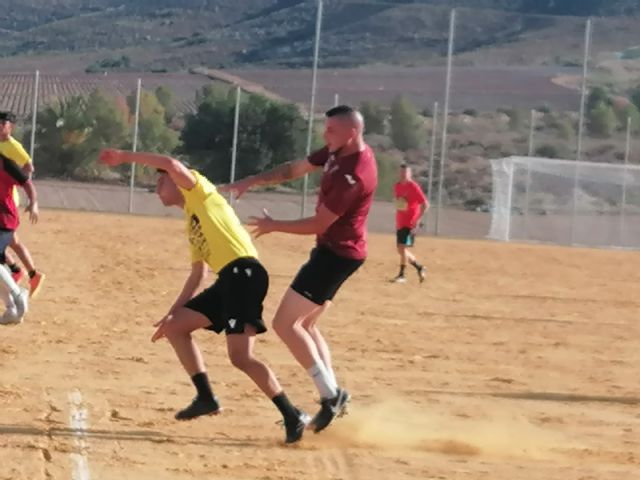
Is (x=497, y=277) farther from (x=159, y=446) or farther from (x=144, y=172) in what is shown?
(x=144, y=172)

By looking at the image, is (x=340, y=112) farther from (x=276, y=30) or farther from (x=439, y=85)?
(x=276, y=30)

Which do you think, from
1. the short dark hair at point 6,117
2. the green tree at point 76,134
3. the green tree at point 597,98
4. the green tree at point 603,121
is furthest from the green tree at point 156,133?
the short dark hair at point 6,117

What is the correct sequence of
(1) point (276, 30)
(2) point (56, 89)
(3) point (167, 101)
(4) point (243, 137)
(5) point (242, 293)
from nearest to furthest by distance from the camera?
(5) point (242, 293), (4) point (243, 137), (2) point (56, 89), (3) point (167, 101), (1) point (276, 30)

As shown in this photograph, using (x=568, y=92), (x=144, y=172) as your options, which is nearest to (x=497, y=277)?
(x=144, y=172)

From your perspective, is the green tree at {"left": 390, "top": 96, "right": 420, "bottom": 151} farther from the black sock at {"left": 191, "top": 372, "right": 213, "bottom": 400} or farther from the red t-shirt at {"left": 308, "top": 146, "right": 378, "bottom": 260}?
the black sock at {"left": 191, "top": 372, "right": 213, "bottom": 400}

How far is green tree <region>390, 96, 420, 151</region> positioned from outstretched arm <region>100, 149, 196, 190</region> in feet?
128

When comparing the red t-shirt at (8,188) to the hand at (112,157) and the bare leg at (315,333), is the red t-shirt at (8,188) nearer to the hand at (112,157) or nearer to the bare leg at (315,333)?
the bare leg at (315,333)

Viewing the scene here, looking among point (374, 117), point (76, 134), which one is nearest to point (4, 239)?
point (76, 134)

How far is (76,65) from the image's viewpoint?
352ft

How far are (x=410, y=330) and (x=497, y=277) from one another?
9.51 metres

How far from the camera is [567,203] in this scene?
40.0m

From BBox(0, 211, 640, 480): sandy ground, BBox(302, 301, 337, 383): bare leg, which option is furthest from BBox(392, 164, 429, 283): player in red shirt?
BBox(302, 301, 337, 383): bare leg

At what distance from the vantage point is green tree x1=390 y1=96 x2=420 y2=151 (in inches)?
1891

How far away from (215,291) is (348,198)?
0.89 metres
